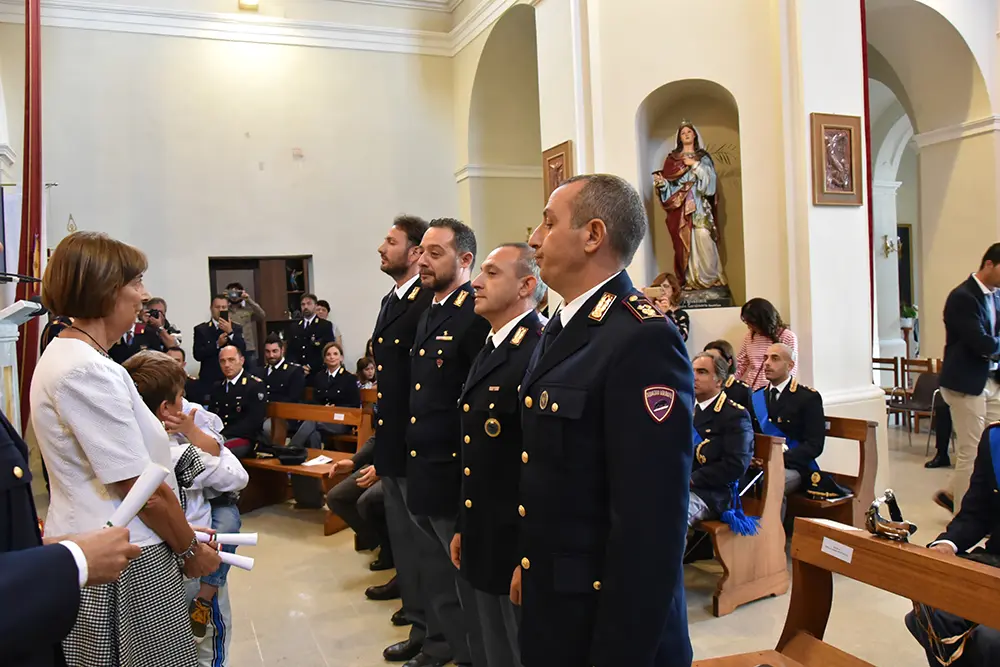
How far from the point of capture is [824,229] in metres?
5.25

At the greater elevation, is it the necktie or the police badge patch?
the necktie

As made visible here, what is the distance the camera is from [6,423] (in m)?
1.19

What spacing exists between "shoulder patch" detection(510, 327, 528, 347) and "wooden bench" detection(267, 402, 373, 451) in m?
2.74

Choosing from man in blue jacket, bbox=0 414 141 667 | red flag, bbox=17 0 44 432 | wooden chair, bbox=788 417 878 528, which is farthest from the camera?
red flag, bbox=17 0 44 432

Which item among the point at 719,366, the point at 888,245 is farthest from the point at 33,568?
the point at 888,245

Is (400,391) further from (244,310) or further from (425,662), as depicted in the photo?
(244,310)

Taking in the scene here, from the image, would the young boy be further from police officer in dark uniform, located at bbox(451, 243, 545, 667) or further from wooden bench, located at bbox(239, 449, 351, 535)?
wooden bench, located at bbox(239, 449, 351, 535)

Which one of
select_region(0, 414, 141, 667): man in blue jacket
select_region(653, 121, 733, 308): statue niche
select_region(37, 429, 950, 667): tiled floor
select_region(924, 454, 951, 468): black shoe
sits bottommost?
select_region(37, 429, 950, 667): tiled floor

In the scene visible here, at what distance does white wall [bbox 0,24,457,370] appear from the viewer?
7648mm

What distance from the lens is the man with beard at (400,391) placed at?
9.25 ft

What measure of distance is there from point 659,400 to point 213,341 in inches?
261

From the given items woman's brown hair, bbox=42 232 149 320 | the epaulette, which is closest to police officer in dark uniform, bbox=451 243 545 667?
the epaulette

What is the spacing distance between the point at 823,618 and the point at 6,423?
6.33 feet

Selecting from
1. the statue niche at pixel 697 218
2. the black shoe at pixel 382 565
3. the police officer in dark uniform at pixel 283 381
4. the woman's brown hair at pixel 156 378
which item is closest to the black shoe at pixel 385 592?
the black shoe at pixel 382 565
